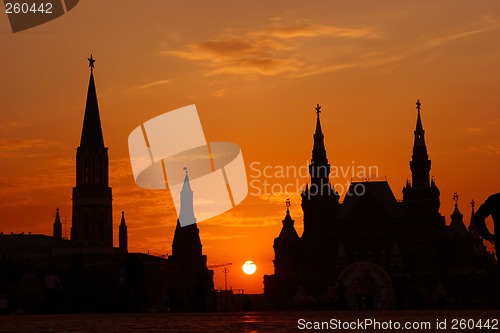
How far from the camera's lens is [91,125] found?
582 feet

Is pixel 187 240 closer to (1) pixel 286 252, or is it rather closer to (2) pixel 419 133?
(1) pixel 286 252

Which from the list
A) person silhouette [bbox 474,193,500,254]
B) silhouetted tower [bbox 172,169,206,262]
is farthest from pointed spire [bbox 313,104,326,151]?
person silhouette [bbox 474,193,500,254]

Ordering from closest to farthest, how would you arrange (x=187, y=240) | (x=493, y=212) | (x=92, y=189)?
(x=493, y=212) < (x=187, y=240) < (x=92, y=189)

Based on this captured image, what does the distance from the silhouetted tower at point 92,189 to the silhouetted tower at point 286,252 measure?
147 feet

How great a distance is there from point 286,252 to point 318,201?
705cm

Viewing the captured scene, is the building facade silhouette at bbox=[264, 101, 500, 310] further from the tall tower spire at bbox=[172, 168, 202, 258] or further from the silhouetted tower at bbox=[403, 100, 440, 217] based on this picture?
the tall tower spire at bbox=[172, 168, 202, 258]

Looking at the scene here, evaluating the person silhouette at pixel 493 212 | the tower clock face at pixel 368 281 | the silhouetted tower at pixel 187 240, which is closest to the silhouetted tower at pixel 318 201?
the tower clock face at pixel 368 281

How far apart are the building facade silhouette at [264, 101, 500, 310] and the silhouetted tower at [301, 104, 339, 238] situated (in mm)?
115

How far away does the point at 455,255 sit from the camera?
13100 centimetres

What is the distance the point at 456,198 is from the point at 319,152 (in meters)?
19.0

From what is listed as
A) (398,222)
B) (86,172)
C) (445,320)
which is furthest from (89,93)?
(445,320)

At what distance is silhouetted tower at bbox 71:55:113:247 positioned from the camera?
17450 centimetres

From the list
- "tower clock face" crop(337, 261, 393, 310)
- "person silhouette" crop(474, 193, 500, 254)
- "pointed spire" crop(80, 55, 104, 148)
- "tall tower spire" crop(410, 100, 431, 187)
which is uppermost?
"pointed spire" crop(80, 55, 104, 148)

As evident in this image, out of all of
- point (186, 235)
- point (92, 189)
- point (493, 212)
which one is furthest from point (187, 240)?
point (493, 212)
